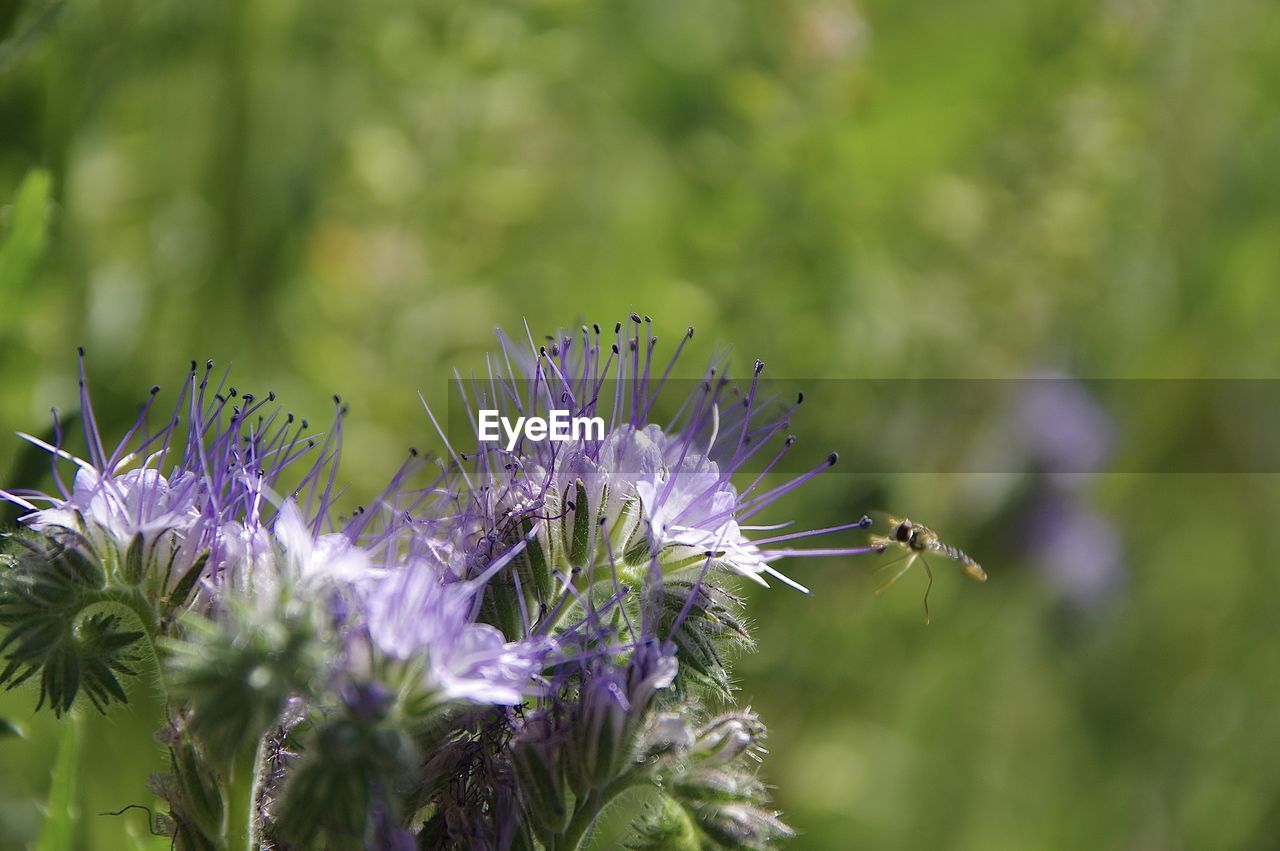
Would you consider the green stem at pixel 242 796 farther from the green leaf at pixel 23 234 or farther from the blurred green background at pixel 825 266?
the blurred green background at pixel 825 266

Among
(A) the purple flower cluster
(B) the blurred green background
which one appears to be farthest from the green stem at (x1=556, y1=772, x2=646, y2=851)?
(B) the blurred green background

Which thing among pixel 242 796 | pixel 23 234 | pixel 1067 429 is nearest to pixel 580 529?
pixel 242 796

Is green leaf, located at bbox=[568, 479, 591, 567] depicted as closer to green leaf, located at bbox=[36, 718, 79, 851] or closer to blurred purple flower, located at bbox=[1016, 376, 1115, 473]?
green leaf, located at bbox=[36, 718, 79, 851]

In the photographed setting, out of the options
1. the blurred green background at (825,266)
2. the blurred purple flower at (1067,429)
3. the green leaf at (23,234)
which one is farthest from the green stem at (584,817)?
the blurred purple flower at (1067,429)

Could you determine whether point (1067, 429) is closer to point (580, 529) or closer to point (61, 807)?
point (580, 529)

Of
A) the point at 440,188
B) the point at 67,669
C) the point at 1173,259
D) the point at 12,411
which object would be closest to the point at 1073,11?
the point at 1173,259
